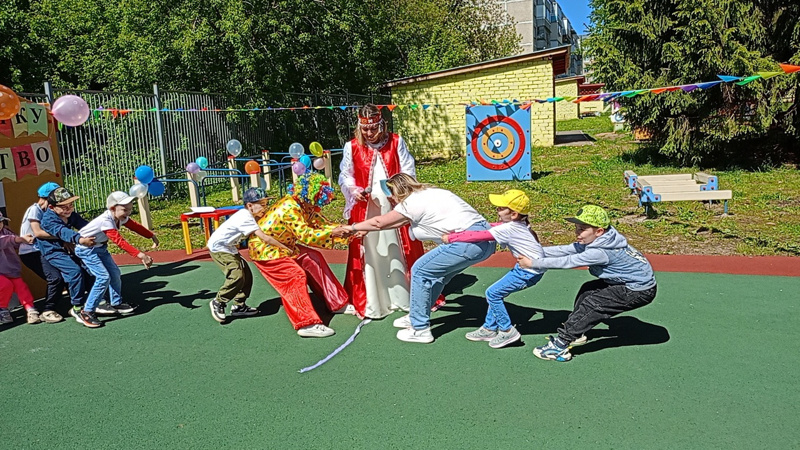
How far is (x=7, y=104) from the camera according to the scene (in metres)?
→ 5.89

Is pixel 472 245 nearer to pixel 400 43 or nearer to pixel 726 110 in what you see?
pixel 726 110

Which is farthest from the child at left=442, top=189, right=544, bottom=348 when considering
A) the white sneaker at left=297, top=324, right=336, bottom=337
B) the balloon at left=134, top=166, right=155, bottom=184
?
the balloon at left=134, top=166, right=155, bottom=184

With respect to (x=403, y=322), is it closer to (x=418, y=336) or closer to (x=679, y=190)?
(x=418, y=336)

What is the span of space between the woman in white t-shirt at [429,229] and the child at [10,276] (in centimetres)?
335

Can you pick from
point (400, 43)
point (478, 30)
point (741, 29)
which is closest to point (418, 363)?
point (741, 29)

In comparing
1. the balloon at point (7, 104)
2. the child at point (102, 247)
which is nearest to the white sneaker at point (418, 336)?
the child at point (102, 247)

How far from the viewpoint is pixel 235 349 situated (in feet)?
16.5

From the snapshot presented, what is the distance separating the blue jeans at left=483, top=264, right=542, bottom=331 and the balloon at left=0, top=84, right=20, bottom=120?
15.6 ft

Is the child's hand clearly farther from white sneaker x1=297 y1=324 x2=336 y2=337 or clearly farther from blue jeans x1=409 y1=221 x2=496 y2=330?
white sneaker x1=297 y1=324 x2=336 y2=337

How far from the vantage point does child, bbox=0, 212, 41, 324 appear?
5.78 meters

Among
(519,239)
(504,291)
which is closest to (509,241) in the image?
(519,239)

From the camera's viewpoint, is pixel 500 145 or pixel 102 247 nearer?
pixel 102 247

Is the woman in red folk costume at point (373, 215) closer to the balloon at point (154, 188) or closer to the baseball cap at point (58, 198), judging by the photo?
the baseball cap at point (58, 198)

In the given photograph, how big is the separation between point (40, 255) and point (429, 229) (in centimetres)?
396
